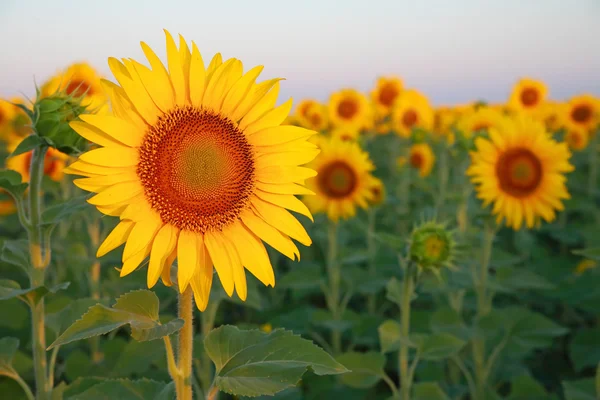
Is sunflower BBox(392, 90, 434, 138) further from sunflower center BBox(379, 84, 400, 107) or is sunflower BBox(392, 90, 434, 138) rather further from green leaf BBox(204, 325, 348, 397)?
green leaf BBox(204, 325, 348, 397)

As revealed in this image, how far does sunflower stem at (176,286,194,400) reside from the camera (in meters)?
1.68

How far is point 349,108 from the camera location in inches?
348

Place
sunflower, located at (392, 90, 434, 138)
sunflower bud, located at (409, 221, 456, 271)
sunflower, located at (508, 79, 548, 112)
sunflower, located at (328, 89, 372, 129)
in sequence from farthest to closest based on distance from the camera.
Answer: sunflower, located at (508, 79, 548, 112) → sunflower, located at (392, 90, 434, 138) → sunflower, located at (328, 89, 372, 129) → sunflower bud, located at (409, 221, 456, 271)

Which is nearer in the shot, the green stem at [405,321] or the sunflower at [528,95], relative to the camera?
the green stem at [405,321]

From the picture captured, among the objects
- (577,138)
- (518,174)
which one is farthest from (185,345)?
(577,138)

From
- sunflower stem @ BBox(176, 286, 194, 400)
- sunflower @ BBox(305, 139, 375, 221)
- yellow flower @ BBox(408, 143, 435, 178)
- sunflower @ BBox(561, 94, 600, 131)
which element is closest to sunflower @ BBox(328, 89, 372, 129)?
yellow flower @ BBox(408, 143, 435, 178)

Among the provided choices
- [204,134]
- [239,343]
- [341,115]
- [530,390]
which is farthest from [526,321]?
[341,115]

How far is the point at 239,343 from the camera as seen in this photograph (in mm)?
1771

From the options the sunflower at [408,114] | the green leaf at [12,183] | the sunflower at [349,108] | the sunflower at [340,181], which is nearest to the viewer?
the green leaf at [12,183]

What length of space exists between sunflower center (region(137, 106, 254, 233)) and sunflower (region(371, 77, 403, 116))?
822cm

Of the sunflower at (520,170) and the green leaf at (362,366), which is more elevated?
the sunflower at (520,170)

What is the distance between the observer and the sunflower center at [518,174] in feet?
13.5

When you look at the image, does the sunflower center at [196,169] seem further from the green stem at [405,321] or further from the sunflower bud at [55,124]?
the green stem at [405,321]

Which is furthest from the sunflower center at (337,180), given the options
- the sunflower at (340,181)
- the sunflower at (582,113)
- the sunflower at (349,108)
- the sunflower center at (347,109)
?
the sunflower at (582,113)
